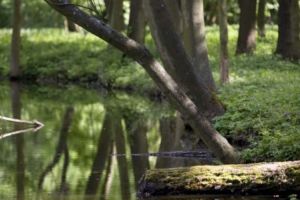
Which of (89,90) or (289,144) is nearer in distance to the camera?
(289,144)

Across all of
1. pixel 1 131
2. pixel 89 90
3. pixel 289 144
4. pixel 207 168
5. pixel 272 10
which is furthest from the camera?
pixel 272 10

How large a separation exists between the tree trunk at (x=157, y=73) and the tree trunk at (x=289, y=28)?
15.2 m

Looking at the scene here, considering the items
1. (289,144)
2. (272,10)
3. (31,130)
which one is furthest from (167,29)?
(272,10)

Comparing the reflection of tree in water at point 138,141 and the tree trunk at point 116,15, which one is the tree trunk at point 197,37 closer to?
the reflection of tree in water at point 138,141

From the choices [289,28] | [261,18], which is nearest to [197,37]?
Result: [289,28]

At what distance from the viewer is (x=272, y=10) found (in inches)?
1871

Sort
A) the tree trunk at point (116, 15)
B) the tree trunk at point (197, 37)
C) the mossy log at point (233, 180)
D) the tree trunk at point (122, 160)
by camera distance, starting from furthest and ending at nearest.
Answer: the tree trunk at point (116, 15), the tree trunk at point (197, 37), the tree trunk at point (122, 160), the mossy log at point (233, 180)

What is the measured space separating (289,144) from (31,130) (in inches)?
344

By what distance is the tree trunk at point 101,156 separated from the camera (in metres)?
12.0

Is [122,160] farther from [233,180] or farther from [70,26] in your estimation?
[70,26]

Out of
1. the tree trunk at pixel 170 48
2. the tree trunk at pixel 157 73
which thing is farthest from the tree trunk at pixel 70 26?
the tree trunk at pixel 157 73

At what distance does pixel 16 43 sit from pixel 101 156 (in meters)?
18.3

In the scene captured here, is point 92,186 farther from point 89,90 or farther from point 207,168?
point 89,90

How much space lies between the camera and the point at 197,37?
18.1m
